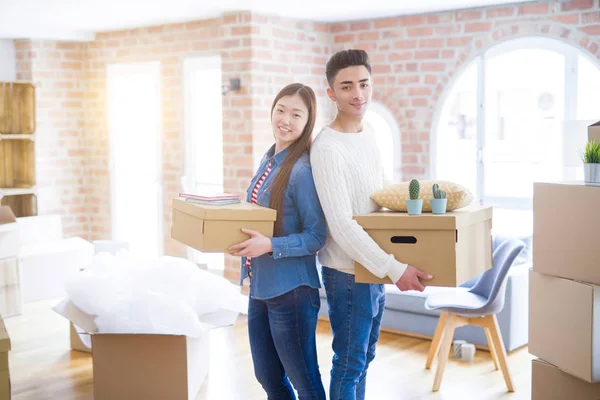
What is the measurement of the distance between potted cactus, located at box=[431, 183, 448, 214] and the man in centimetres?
22

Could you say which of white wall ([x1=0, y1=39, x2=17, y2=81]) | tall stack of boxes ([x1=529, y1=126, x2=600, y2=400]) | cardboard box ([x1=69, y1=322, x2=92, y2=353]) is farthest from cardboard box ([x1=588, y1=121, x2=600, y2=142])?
white wall ([x1=0, y1=39, x2=17, y2=81])

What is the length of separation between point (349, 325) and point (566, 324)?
32.2 inches

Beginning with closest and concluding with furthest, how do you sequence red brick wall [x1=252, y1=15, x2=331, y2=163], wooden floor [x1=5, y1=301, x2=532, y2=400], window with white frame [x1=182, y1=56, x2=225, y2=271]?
wooden floor [x1=5, y1=301, x2=532, y2=400]
red brick wall [x1=252, y1=15, x2=331, y2=163]
window with white frame [x1=182, y1=56, x2=225, y2=271]

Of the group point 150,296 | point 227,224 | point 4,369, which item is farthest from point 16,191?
point 227,224

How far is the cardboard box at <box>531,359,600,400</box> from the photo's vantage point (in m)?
2.63

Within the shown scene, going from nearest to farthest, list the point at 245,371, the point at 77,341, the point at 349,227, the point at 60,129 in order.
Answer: the point at 349,227 → the point at 245,371 → the point at 77,341 → the point at 60,129

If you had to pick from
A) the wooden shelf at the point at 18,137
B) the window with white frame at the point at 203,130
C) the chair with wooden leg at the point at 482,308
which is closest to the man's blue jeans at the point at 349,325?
the chair with wooden leg at the point at 482,308

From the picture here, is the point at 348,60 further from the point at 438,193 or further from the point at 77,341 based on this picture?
the point at 77,341

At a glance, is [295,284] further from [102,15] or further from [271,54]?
[102,15]

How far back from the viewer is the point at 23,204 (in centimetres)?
702

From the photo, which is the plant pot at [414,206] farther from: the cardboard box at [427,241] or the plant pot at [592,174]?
the plant pot at [592,174]

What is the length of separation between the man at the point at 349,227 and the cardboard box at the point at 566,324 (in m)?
0.56

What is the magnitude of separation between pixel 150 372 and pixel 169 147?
3578mm

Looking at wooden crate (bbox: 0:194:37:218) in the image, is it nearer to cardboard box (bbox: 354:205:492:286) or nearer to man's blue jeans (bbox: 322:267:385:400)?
man's blue jeans (bbox: 322:267:385:400)
